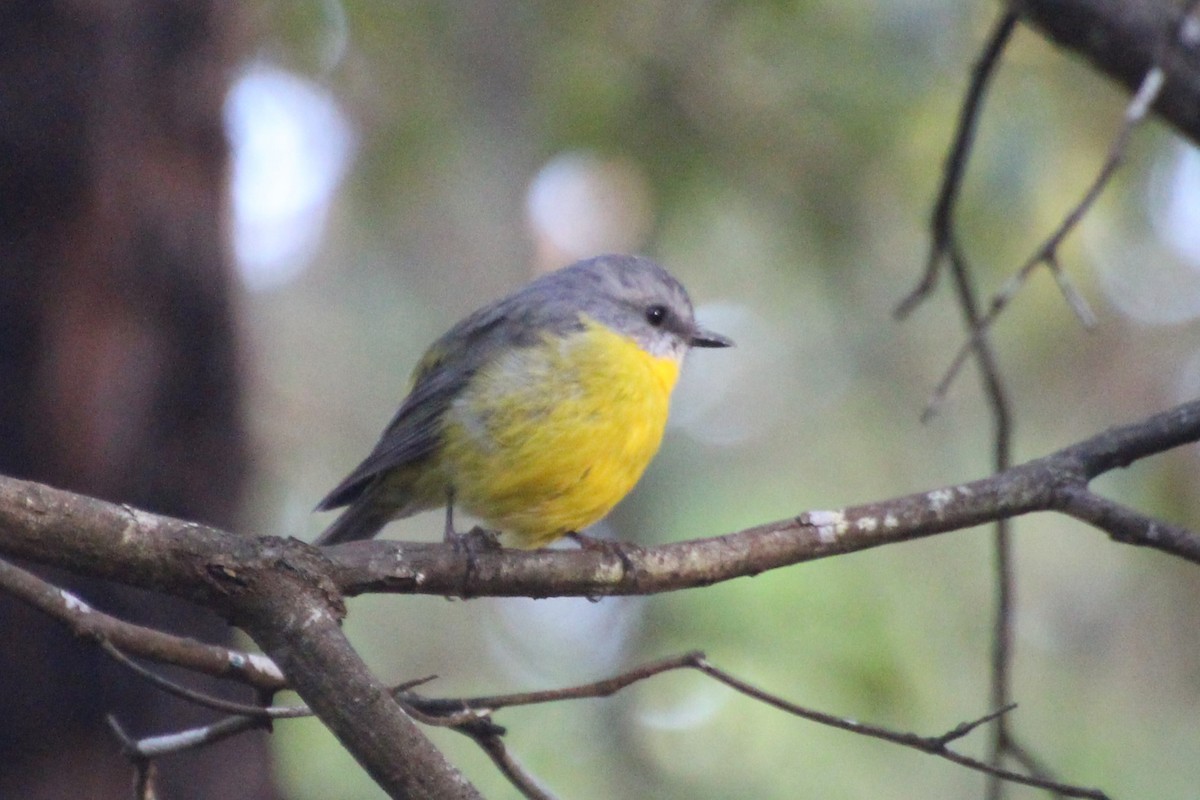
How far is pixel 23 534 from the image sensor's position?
2.19 m

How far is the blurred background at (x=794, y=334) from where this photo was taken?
19.7ft

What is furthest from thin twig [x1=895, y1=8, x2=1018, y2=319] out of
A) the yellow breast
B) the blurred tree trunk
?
the blurred tree trunk

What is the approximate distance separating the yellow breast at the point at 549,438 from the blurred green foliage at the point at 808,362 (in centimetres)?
159

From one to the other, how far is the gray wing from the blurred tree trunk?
3.07 feet

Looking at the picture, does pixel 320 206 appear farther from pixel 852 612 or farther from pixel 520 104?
pixel 852 612

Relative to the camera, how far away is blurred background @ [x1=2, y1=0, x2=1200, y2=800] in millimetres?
6000

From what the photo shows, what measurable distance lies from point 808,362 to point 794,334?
8.1 inches

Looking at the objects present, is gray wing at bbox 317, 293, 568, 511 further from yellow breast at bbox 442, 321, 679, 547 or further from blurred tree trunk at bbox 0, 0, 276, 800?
blurred tree trunk at bbox 0, 0, 276, 800

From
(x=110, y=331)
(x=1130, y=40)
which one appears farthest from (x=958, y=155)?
(x=110, y=331)

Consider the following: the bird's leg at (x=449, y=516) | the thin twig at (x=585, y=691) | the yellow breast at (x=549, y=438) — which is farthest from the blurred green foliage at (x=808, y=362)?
the thin twig at (x=585, y=691)

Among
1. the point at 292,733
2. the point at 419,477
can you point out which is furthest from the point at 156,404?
the point at 292,733

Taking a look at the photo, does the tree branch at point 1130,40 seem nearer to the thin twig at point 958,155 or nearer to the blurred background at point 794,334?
the thin twig at point 958,155

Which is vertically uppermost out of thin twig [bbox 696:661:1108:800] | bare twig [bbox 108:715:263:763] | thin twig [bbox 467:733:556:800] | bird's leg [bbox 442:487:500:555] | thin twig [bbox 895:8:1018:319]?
thin twig [bbox 895:8:1018:319]

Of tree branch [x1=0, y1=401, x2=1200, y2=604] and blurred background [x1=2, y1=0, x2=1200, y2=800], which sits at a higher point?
blurred background [x1=2, y1=0, x2=1200, y2=800]
